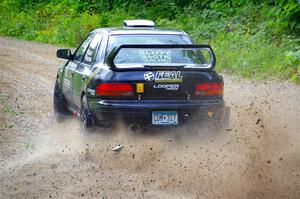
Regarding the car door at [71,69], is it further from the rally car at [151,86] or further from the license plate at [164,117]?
the license plate at [164,117]

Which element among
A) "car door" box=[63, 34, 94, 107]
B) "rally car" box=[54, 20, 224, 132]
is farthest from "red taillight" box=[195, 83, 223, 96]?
"car door" box=[63, 34, 94, 107]

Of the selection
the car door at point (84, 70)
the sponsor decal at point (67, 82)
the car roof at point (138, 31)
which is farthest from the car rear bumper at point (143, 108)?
the sponsor decal at point (67, 82)

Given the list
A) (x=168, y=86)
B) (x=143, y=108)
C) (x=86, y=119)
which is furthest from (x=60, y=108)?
(x=168, y=86)

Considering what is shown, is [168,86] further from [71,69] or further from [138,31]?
[71,69]

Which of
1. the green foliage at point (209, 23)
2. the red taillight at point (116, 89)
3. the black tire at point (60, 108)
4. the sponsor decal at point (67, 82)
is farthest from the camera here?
the green foliage at point (209, 23)

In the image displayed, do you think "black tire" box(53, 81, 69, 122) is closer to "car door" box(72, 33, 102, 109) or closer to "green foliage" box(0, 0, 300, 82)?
"car door" box(72, 33, 102, 109)

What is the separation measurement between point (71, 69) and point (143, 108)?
2226mm

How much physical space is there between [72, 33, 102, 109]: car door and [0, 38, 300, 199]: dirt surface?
668 millimetres

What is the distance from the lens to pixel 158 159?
7.64 metres

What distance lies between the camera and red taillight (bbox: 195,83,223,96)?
817 centimetres

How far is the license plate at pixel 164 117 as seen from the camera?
26.5 feet

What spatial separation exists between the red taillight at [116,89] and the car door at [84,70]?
538 millimetres

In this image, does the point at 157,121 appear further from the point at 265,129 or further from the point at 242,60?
the point at 242,60

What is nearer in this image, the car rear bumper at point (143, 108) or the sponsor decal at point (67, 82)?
the car rear bumper at point (143, 108)
